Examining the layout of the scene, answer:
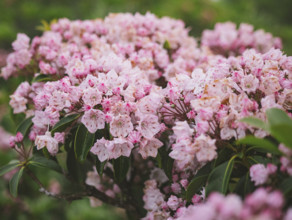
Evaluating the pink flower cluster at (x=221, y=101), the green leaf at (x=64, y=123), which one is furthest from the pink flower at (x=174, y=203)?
the green leaf at (x=64, y=123)

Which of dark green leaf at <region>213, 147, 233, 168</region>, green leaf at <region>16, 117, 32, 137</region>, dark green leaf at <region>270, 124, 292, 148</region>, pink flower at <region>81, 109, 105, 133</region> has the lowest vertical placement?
dark green leaf at <region>270, 124, 292, 148</region>

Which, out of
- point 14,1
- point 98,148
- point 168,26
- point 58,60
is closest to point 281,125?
point 98,148

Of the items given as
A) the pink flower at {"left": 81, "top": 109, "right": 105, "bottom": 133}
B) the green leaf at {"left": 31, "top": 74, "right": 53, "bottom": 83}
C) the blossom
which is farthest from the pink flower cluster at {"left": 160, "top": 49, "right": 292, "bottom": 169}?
the green leaf at {"left": 31, "top": 74, "right": 53, "bottom": 83}

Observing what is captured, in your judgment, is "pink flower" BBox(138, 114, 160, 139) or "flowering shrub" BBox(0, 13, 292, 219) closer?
"flowering shrub" BBox(0, 13, 292, 219)

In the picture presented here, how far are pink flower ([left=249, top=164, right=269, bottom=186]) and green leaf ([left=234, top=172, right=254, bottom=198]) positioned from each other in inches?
2.3

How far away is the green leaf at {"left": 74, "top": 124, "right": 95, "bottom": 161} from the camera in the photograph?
1.18m

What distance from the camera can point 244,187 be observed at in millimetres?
984

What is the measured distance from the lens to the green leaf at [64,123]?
3.91 feet

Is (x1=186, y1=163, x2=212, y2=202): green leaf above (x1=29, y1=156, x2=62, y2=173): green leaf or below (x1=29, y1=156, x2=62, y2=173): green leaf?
below

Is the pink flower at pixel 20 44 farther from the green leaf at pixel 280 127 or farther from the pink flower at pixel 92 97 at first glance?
the green leaf at pixel 280 127

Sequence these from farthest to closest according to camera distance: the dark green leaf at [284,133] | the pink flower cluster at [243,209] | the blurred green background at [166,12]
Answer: the blurred green background at [166,12], the dark green leaf at [284,133], the pink flower cluster at [243,209]

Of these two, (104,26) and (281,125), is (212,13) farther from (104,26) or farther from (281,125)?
(281,125)

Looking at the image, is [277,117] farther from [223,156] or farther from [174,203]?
[174,203]

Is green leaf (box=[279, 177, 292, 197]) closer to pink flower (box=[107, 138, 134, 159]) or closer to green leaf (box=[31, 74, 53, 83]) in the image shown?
pink flower (box=[107, 138, 134, 159])
